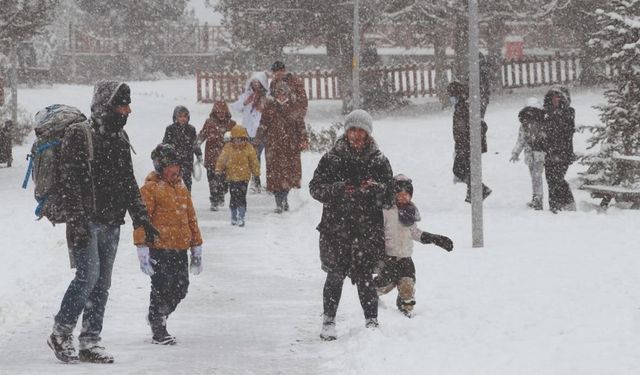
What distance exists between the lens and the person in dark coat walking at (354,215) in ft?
27.5

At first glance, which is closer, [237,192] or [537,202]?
[237,192]

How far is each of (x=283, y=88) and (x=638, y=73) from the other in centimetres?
531

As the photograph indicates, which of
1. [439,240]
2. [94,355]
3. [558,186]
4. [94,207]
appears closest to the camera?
[94,207]

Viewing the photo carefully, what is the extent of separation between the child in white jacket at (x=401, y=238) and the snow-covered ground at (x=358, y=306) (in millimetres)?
284

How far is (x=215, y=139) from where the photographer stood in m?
17.3

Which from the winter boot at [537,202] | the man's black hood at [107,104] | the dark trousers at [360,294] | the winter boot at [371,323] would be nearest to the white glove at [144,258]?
the man's black hood at [107,104]

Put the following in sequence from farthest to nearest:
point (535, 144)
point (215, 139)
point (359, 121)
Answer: point (215, 139) → point (535, 144) → point (359, 121)

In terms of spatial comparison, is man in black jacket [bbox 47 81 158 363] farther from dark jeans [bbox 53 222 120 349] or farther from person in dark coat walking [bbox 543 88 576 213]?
person in dark coat walking [bbox 543 88 576 213]

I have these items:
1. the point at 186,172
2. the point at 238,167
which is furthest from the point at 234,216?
the point at 186,172

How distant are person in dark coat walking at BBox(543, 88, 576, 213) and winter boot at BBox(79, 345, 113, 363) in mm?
10061

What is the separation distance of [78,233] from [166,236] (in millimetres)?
1094

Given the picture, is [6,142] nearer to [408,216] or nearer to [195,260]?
[195,260]

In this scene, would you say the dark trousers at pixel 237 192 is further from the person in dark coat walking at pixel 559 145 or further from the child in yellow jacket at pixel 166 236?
the child in yellow jacket at pixel 166 236

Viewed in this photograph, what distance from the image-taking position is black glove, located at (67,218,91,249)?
7.43m
